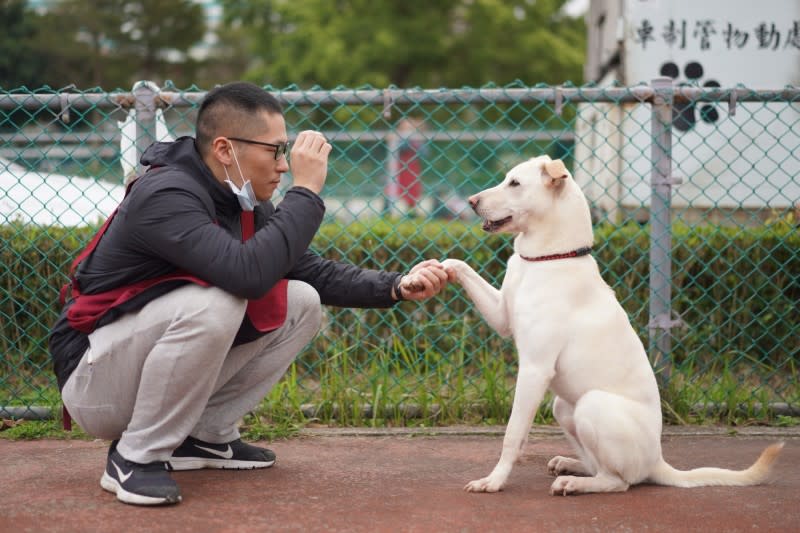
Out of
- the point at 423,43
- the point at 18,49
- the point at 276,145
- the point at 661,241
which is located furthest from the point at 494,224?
the point at 18,49

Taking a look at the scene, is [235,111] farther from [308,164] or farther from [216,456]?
[216,456]

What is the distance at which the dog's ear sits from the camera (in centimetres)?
291

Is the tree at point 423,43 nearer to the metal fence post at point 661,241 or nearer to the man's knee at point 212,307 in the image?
the metal fence post at point 661,241

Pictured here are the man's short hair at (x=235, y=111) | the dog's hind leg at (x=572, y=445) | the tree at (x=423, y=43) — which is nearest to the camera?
the man's short hair at (x=235, y=111)

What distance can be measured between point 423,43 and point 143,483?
53.1ft


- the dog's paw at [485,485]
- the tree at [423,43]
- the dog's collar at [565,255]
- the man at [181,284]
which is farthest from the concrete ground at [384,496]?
the tree at [423,43]

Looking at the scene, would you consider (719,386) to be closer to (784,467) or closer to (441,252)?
(784,467)

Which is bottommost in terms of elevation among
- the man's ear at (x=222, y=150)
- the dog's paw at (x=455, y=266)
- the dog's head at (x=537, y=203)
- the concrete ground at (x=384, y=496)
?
the concrete ground at (x=384, y=496)

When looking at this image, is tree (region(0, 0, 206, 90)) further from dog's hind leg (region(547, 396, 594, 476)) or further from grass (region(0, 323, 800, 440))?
dog's hind leg (region(547, 396, 594, 476))

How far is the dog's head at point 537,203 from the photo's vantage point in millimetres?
3004

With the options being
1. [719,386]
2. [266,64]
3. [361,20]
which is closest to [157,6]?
[266,64]

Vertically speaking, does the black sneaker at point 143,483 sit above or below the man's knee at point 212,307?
below

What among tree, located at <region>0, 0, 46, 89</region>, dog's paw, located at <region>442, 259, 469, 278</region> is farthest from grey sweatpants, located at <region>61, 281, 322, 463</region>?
tree, located at <region>0, 0, 46, 89</region>

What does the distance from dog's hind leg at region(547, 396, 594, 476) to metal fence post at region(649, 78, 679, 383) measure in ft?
3.03
